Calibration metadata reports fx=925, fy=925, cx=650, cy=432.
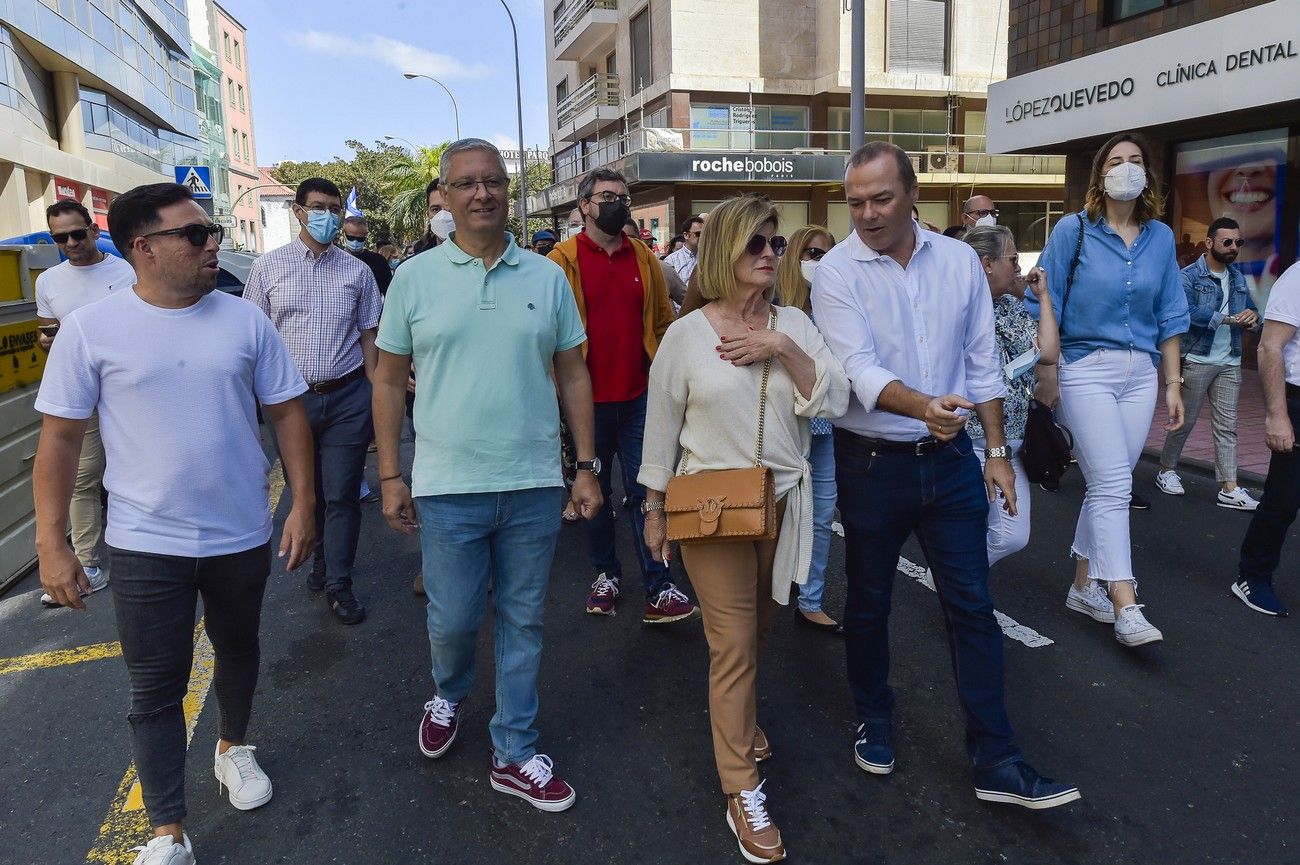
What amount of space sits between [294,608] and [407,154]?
46.7m

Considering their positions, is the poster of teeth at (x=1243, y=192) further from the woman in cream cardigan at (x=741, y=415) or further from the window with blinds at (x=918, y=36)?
the window with blinds at (x=918, y=36)

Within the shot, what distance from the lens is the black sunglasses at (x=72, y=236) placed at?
5.04 m

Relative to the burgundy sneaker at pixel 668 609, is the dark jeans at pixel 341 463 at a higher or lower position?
higher

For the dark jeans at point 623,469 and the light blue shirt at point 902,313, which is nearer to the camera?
the light blue shirt at point 902,313

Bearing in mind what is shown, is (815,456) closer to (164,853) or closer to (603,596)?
(603,596)

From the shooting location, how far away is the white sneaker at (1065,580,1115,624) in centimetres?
422

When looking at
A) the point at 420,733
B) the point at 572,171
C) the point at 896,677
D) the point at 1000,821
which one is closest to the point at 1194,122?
the point at 896,677

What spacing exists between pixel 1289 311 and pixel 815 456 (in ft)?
6.98

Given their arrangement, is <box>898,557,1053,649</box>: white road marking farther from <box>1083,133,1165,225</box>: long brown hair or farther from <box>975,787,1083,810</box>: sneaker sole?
<box>1083,133,1165,225</box>: long brown hair

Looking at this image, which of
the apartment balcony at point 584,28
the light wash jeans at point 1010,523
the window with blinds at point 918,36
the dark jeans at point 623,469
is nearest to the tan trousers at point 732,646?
the light wash jeans at point 1010,523

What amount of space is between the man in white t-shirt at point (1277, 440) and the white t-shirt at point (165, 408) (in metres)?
4.04

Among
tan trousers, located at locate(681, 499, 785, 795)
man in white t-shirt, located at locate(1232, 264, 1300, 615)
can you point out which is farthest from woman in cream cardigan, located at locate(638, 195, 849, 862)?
man in white t-shirt, located at locate(1232, 264, 1300, 615)

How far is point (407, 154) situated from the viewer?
156 feet

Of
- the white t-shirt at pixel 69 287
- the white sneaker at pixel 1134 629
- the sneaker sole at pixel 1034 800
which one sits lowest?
the sneaker sole at pixel 1034 800
